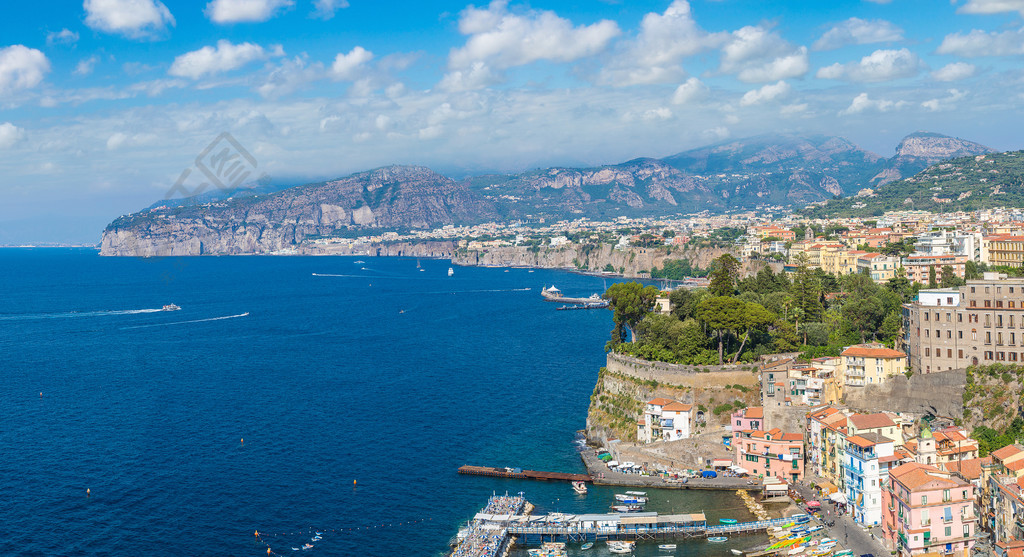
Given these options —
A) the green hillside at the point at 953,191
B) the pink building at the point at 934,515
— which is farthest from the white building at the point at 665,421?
the green hillside at the point at 953,191

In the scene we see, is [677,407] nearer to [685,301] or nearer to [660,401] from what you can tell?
[660,401]

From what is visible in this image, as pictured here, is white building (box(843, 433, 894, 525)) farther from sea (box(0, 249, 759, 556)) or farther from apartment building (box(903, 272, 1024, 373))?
apartment building (box(903, 272, 1024, 373))

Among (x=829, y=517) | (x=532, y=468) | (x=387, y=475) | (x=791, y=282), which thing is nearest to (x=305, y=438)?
(x=387, y=475)

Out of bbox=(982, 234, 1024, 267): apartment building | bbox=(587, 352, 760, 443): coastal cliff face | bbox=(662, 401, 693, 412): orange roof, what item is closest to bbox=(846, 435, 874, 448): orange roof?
bbox=(587, 352, 760, 443): coastal cliff face

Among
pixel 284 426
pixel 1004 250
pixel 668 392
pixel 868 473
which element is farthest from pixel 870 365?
pixel 1004 250

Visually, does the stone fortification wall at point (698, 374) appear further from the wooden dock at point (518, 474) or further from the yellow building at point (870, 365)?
the wooden dock at point (518, 474)
